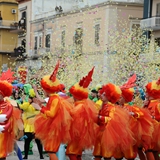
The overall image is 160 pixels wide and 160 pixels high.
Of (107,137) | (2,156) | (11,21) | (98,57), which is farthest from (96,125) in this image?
(11,21)

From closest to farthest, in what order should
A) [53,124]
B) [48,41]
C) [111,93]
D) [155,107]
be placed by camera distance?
[53,124]
[111,93]
[155,107]
[48,41]

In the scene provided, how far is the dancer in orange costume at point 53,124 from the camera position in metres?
9.46

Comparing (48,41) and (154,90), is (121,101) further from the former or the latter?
(48,41)

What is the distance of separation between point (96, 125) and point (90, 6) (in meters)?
25.0

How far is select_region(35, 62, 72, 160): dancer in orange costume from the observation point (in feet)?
31.0

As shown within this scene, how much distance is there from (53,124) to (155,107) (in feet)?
7.00

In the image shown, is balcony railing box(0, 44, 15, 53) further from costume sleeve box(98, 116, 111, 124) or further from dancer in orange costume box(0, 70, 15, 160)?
costume sleeve box(98, 116, 111, 124)

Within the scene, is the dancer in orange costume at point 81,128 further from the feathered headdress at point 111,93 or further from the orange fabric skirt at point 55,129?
the feathered headdress at point 111,93

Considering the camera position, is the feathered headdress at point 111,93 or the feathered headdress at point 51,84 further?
the feathered headdress at point 111,93

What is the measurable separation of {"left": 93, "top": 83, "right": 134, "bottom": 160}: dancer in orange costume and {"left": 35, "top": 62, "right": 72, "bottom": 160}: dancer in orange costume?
60 centimetres

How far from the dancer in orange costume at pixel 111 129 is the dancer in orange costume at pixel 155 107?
2.26ft

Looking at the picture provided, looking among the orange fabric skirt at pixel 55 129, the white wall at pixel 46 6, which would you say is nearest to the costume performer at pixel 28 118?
the orange fabric skirt at pixel 55 129

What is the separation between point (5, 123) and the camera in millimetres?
9289

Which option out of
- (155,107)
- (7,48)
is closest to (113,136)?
(155,107)
